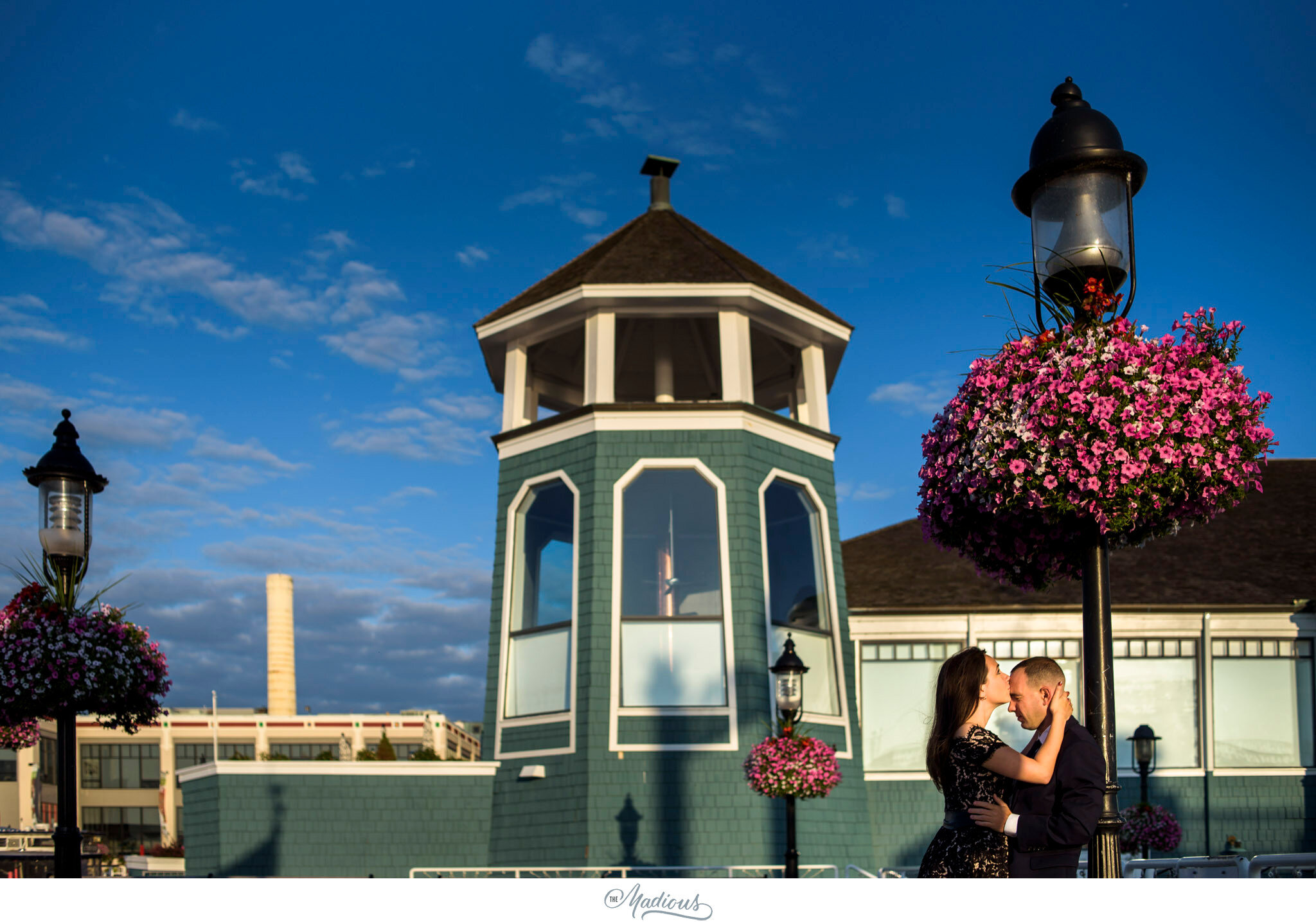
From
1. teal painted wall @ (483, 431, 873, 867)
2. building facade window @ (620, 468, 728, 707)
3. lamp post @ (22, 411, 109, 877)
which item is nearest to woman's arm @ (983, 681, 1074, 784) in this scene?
lamp post @ (22, 411, 109, 877)

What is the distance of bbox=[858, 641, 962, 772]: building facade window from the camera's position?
19500mm

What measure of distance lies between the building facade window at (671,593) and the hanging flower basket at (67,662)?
24.4ft

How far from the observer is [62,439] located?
11602mm

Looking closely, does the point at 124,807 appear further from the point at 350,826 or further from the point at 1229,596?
the point at 1229,596

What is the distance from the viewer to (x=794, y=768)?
13945mm

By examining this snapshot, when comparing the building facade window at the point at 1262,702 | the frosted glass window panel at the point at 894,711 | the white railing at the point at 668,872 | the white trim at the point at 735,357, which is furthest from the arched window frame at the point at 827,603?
the building facade window at the point at 1262,702

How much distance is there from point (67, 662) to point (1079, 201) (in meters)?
9.33

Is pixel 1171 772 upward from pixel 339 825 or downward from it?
Result: upward

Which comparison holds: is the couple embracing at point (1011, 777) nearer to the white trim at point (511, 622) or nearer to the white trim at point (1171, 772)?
the white trim at point (511, 622)

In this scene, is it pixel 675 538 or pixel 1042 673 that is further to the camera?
pixel 675 538

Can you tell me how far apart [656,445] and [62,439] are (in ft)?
29.1

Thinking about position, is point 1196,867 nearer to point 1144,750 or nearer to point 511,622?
point 1144,750

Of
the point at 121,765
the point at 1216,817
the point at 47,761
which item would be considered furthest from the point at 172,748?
the point at 1216,817
